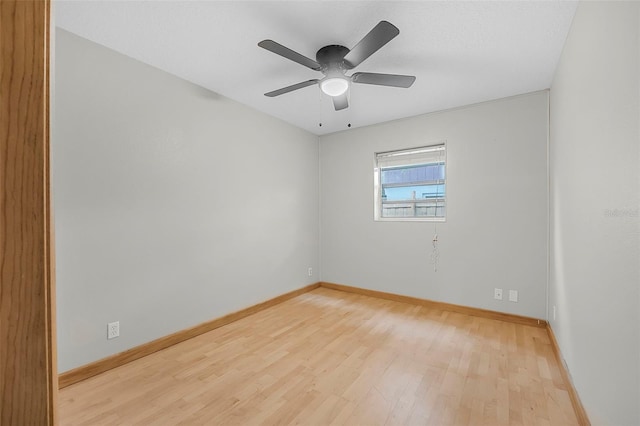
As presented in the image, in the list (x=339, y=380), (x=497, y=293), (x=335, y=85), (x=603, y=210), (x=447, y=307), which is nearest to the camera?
(x=603, y=210)

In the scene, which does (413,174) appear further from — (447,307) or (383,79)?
(383,79)

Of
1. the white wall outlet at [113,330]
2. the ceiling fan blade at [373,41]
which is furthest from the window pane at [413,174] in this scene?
the white wall outlet at [113,330]

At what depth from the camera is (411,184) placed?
12.0 feet

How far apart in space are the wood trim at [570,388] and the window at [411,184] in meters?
1.58

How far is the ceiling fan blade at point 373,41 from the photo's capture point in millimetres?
1479

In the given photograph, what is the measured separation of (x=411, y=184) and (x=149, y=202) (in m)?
2.96

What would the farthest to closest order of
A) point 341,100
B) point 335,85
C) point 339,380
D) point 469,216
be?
1. point 469,216
2. point 341,100
3. point 335,85
4. point 339,380

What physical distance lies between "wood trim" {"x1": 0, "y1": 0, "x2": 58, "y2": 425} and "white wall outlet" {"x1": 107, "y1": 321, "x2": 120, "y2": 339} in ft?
6.39

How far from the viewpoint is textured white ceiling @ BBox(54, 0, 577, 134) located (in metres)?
1.66

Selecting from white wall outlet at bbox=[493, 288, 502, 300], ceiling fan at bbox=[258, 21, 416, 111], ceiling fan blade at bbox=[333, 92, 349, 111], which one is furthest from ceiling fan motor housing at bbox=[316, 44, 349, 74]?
white wall outlet at bbox=[493, 288, 502, 300]

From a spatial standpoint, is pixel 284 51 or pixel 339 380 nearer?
pixel 284 51

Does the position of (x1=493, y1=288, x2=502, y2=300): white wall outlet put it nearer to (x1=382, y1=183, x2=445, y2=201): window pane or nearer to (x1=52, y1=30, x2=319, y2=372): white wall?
(x1=382, y1=183, x2=445, y2=201): window pane

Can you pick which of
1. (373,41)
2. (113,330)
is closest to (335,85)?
(373,41)

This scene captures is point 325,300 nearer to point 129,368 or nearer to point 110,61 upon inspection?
point 129,368
